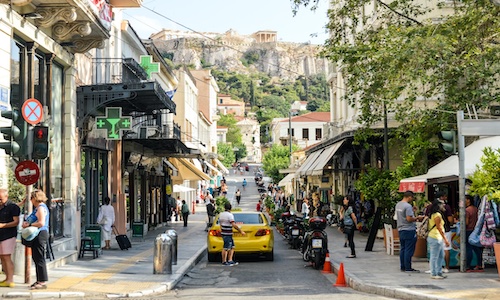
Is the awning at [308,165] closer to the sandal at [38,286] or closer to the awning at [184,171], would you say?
the awning at [184,171]

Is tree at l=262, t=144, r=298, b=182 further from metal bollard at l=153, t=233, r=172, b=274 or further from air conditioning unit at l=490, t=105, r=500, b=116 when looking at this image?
metal bollard at l=153, t=233, r=172, b=274

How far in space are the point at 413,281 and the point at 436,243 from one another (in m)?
0.98

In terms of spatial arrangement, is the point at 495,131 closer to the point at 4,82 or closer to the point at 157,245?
the point at 157,245

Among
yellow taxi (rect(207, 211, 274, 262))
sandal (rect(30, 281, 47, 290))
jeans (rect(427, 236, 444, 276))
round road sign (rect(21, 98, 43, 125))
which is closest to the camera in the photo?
round road sign (rect(21, 98, 43, 125))

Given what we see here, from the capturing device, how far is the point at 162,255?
598 inches

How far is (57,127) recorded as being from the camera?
18.5m

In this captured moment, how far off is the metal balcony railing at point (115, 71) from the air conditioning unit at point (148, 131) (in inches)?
83.1

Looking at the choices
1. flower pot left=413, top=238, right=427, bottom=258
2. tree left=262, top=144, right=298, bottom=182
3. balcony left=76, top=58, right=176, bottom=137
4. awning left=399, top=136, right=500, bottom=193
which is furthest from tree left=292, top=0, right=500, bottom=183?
tree left=262, top=144, right=298, bottom=182

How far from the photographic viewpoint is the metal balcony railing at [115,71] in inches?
931

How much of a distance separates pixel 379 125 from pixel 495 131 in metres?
14.9

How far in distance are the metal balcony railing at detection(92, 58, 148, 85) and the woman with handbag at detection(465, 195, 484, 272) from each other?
11541mm

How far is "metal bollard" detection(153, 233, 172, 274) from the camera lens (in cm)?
1520

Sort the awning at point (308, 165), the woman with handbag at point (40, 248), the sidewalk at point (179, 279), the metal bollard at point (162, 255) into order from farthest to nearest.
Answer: the awning at point (308, 165) < the metal bollard at point (162, 255) < the woman with handbag at point (40, 248) < the sidewalk at point (179, 279)

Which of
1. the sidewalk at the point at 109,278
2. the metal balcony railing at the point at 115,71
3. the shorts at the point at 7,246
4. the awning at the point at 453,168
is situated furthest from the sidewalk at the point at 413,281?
the metal balcony railing at the point at 115,71
